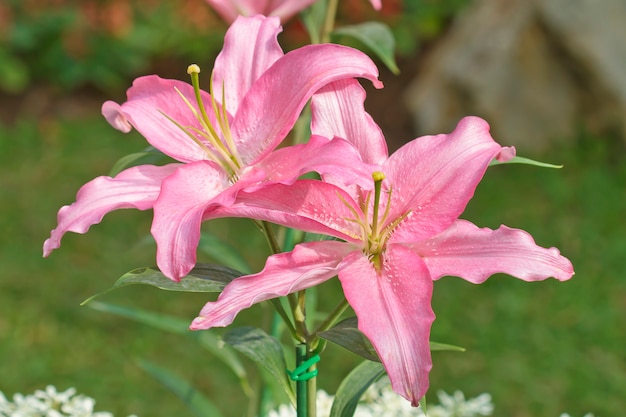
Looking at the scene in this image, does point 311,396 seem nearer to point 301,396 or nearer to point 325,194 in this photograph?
point 301,396

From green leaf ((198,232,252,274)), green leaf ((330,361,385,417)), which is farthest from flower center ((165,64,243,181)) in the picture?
green leaf ((198,232,252,274))

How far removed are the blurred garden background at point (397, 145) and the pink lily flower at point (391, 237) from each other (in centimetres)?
159

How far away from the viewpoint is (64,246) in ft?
9.54

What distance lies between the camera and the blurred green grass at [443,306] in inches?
91.3

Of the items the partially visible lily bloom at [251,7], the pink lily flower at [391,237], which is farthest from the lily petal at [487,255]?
the partially visible lily bloom at [251,7]

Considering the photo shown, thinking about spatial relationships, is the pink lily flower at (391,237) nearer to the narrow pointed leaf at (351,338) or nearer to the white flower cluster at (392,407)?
the narrow pointed leaf at (351,338)

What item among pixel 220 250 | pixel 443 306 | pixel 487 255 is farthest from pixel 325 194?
pixel 443 306

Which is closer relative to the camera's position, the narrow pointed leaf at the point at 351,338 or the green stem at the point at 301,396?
the narrow pointed leaf at the point at 351,338

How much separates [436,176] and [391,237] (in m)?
0.06

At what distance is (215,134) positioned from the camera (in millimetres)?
755

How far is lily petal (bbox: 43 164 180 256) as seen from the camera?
0.70 m

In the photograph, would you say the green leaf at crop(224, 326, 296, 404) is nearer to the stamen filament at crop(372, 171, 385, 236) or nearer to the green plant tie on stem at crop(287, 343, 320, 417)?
the green plant tie on stem at crop(287, 343, 320, 417)

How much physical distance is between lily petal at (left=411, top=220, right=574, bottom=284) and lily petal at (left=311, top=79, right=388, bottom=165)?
3.2 inches

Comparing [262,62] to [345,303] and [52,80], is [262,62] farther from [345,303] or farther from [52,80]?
[52,80]
